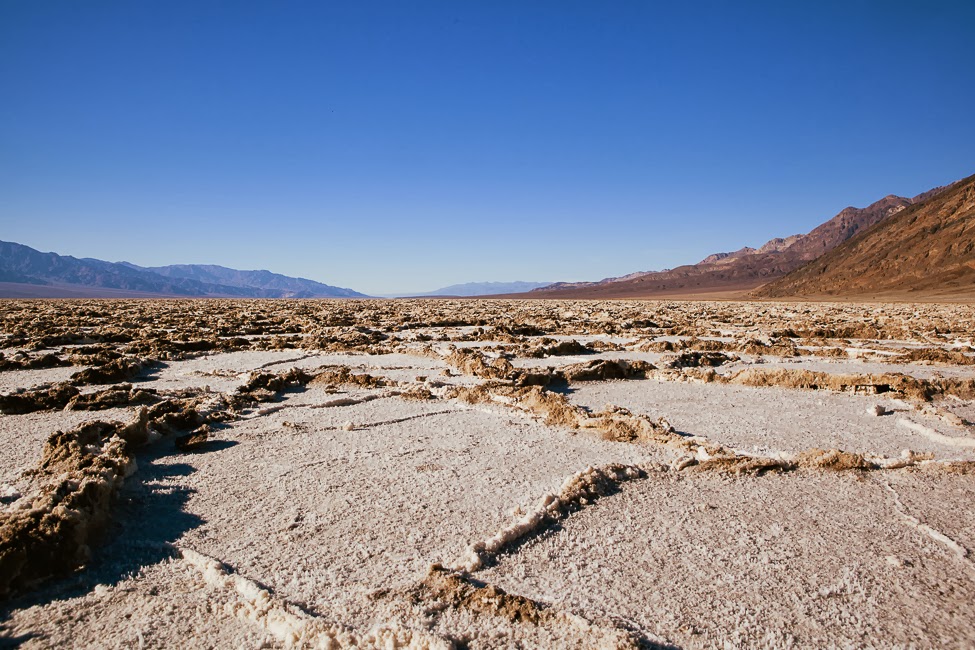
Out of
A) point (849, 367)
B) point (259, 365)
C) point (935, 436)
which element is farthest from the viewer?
point (259, 365)

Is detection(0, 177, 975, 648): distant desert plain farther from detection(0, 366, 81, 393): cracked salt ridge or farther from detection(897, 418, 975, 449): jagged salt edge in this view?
detection(0, 366, 81, 393): cracked salt ridge

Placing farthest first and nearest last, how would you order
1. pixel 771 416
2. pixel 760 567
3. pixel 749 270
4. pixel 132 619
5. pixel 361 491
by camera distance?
pixel 749 270, pixel 771 416, pixel 361 491, pixel 760 567, pixel 132 619

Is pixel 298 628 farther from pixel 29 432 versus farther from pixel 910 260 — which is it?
pixel 910 260

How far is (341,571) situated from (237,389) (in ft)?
16.0

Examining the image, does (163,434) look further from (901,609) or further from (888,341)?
(888,341)

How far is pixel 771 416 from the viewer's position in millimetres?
5820

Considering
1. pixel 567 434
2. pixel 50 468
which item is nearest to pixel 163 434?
pixel 50 468

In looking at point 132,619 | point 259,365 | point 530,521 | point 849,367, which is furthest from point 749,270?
point 132,619

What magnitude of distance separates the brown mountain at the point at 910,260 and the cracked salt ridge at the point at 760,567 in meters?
45.9

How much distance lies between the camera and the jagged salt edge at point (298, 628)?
218cm

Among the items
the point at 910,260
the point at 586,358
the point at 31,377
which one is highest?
the point at 910,260

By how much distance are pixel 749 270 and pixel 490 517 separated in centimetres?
12686

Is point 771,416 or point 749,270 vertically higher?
point 749,270

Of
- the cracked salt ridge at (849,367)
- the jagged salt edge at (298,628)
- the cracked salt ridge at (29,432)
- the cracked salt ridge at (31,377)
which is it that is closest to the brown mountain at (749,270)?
the cracked salt ridge at (849,367)
